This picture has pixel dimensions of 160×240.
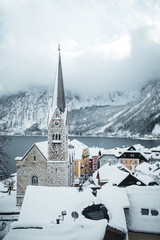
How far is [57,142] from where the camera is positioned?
27828mm

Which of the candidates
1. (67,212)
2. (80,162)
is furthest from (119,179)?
(67,212)

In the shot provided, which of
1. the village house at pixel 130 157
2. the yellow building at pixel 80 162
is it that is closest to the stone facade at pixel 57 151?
the yellow building at pixel 80 162

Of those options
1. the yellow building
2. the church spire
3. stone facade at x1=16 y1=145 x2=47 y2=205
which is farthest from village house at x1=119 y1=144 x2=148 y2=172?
stone facade at x1=16 y1=145 x2=47 y2=205

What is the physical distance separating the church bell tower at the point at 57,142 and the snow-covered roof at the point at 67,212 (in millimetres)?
11055

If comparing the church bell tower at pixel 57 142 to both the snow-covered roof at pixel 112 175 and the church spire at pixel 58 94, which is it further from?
the snow-covered roof at pixel 112 175

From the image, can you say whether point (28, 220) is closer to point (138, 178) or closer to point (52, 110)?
point (52, 110)

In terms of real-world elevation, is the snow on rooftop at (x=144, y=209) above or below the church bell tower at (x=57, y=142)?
below

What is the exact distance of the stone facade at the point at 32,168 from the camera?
2734 centimetres

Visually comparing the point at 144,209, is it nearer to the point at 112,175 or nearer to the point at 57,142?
the point at 57,142

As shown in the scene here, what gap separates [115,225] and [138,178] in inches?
838

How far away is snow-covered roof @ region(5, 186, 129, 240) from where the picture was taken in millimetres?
10906

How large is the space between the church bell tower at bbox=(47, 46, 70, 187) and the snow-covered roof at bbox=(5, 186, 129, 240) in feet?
36.3

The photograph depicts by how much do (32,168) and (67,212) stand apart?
14986mm

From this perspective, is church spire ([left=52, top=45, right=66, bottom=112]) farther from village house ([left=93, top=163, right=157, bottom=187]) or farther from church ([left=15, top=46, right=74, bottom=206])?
village house ([left=93, top=163, right=157, bottom=187])
